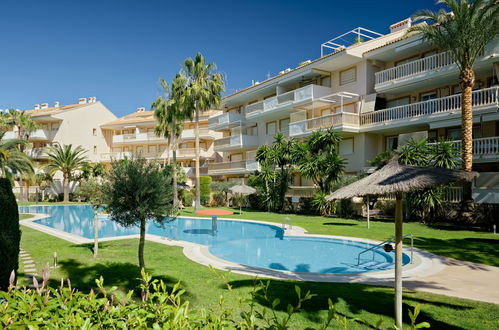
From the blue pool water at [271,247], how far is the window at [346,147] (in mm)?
10790

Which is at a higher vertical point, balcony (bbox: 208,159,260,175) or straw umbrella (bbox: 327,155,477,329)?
balcony (bbox: 208,159,260,175)

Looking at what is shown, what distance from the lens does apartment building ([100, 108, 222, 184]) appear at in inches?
1902

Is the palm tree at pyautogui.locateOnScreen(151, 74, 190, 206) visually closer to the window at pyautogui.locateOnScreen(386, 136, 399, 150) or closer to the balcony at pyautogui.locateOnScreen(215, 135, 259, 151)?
the balcony at pyautogui.locateOnScreen(215, 135, 259, 151)

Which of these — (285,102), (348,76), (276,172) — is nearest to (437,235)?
(276,172)

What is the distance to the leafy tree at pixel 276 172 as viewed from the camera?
28406 millimetres

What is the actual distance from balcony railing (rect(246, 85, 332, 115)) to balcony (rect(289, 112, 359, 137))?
82.4 inches

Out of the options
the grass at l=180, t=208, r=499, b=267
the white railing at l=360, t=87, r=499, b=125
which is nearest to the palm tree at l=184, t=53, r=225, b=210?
the white railing at l=360, t=87, r=499, b=125

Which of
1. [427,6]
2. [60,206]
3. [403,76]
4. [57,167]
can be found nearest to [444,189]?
[403,76]

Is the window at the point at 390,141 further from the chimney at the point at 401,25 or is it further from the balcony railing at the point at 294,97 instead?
the chimney at the point at 401,25

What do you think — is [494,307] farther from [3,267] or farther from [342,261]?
[3,267]

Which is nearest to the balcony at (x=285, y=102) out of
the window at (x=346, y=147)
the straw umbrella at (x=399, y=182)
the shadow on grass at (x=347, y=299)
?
the window at (x=346, y=147)

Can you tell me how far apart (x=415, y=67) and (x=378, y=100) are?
380cm

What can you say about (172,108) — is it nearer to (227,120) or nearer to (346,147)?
(227,120)

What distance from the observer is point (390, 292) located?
809 cm
